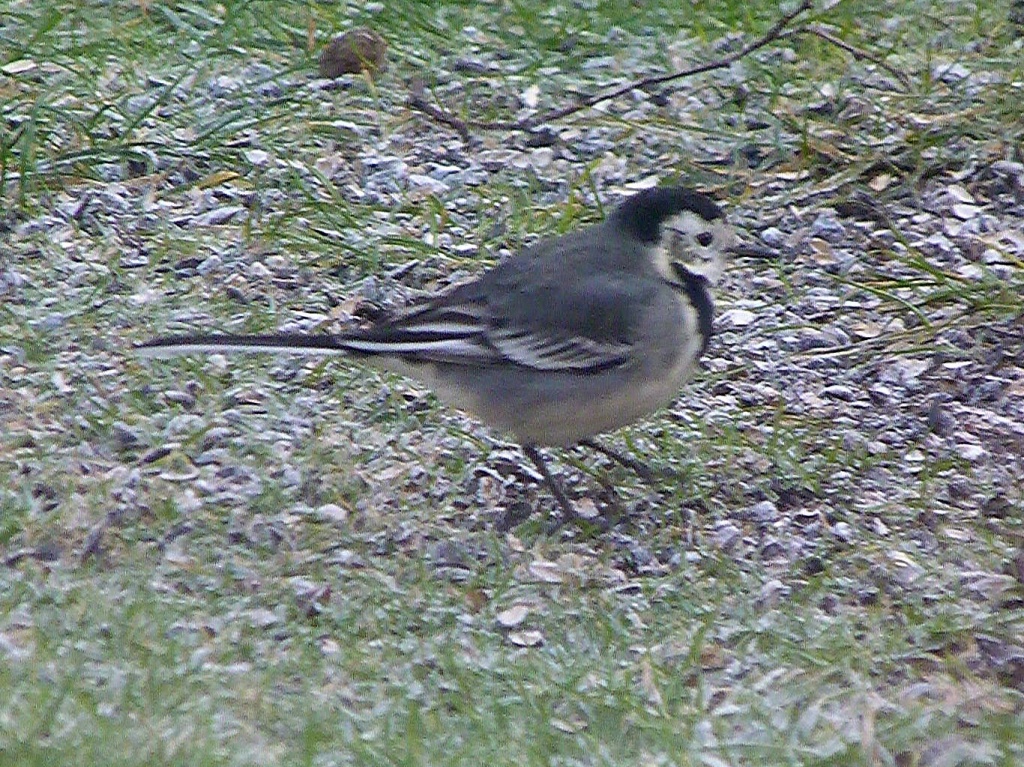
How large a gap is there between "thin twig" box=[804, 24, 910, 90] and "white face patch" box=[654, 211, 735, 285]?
1.94m

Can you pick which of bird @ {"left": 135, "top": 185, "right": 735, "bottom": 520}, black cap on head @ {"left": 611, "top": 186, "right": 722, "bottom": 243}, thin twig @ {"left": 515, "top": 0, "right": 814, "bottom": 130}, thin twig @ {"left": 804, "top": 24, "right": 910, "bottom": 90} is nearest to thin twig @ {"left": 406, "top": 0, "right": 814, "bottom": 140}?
thin twig @ {"left": 515, "top": 0, "right": 814, "bottom": 130}

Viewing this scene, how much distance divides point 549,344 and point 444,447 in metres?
0.46

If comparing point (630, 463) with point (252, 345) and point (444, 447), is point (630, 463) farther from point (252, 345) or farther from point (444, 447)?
point (252, 345)

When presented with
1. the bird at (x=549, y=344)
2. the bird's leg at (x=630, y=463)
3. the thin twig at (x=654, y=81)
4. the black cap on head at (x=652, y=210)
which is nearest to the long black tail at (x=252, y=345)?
the bird at (x=549, y=344)

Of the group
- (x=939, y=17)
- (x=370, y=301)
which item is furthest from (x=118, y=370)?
(x=939, y=17)

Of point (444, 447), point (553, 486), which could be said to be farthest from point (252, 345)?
point (553, 486)

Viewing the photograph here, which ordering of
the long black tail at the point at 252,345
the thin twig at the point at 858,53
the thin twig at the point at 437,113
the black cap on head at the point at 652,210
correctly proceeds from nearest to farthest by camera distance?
1. the long black tail at the point at 252,345
2. the black cap on head at the point at 652,210
3. the thin twig at the point at 437,113
4. the thin twig at the point at 858,53

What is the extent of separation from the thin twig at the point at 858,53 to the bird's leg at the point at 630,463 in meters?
2.26

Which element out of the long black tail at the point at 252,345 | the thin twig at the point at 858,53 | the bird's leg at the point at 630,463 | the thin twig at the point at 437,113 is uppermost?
the long black tail at the point at 252,345

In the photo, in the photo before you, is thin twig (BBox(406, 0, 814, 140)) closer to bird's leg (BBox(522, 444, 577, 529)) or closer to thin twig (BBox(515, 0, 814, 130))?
thin twig (BBox(515, 0, 814, 130))

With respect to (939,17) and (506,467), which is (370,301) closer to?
(506,467)

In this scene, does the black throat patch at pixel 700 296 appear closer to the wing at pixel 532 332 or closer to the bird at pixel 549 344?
the bird at pixel 549 344

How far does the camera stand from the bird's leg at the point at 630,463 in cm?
476

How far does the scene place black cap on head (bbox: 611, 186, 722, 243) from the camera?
15.5ft
